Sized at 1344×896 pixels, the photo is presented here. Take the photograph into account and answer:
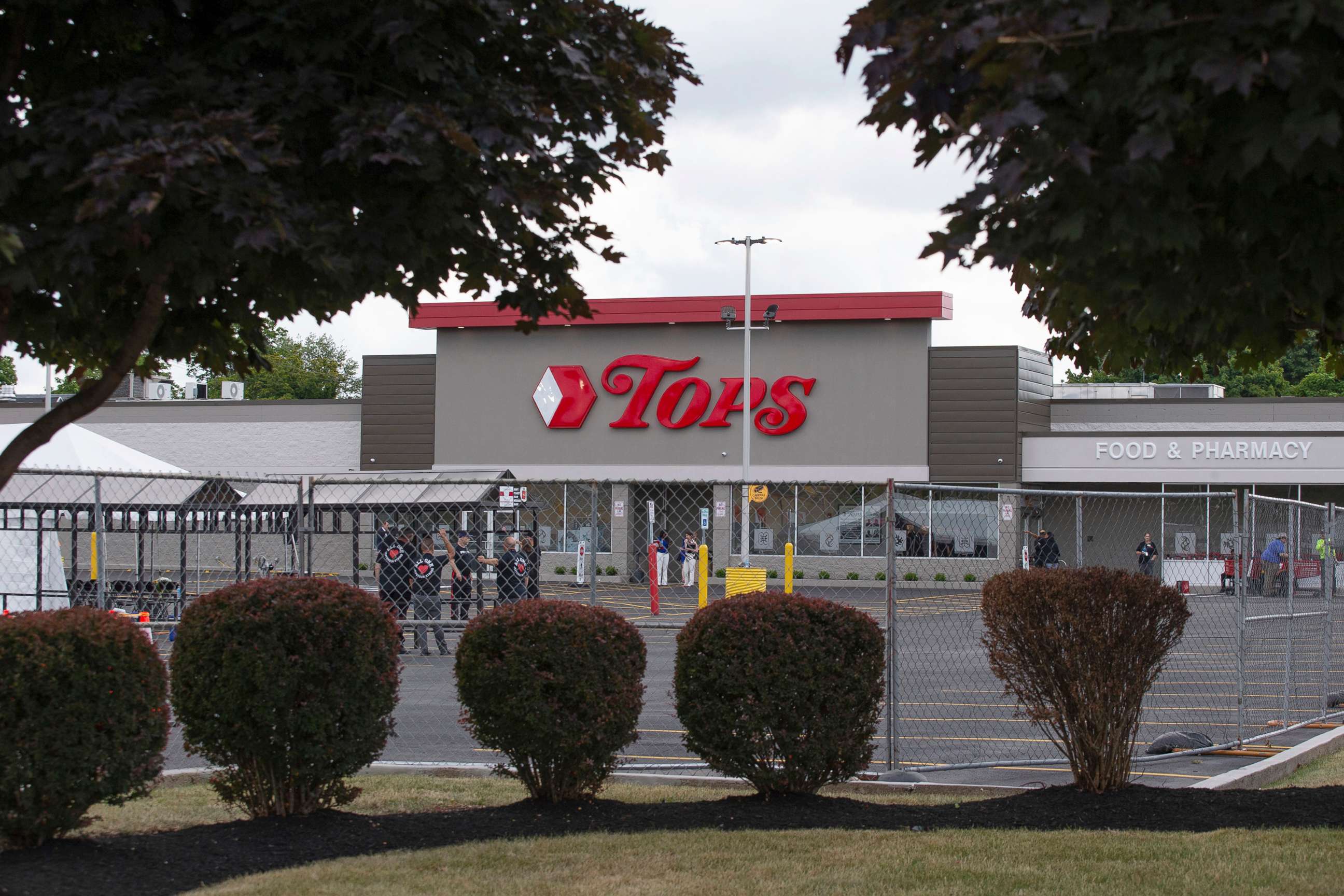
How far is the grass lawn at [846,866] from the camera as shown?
5750 millimetres

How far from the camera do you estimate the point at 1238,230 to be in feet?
14.1

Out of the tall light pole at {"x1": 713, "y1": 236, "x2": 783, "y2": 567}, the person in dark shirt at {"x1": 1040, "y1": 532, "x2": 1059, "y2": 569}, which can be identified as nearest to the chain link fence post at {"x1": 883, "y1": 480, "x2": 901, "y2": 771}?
the person in dark shirt at {"x1": 1040, "y1": 532, "x2": 1059, "y2": 569}

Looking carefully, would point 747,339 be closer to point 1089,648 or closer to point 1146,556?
point 1146,556

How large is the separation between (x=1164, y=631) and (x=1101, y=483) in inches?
1228

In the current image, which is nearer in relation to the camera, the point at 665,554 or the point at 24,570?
the point at 665,554

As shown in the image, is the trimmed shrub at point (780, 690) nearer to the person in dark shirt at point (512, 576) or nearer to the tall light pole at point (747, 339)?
the person in dark shirt at point (512, 576)

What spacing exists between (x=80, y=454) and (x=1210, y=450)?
28183mm

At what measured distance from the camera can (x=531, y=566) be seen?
12.3 m

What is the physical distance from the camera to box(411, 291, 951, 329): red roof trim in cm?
3616

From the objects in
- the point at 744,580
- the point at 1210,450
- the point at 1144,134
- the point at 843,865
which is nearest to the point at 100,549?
the point at 744,580

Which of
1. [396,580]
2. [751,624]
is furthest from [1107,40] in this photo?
[396,580]

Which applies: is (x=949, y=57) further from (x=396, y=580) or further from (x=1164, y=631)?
(x=396, y=580)

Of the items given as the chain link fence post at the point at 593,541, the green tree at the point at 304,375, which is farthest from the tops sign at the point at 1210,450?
the green tree at the point at 304,375

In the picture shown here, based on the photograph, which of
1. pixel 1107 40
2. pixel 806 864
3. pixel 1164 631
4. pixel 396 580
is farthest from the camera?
pixel 396 580
